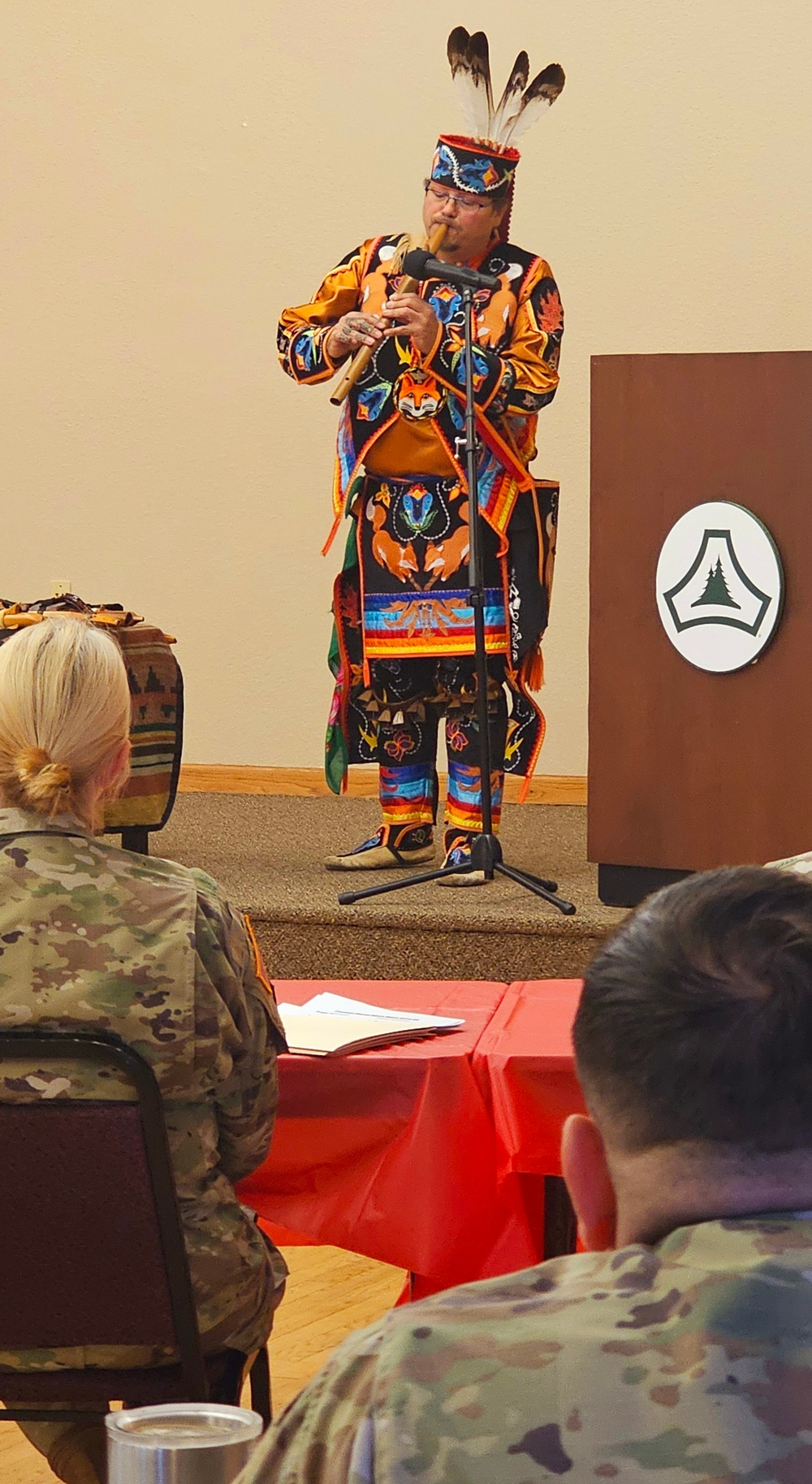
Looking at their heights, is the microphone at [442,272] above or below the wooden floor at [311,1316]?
above

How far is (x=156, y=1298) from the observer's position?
1.50 metres

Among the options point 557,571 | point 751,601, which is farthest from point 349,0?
point 751,601

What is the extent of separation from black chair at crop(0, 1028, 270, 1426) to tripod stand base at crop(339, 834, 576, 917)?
199 centimetres

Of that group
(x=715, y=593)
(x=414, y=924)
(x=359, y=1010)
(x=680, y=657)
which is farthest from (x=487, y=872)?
Answer: (x=359, y=1010)

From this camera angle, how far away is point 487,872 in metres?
3.71

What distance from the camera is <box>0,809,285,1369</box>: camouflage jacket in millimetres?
1499

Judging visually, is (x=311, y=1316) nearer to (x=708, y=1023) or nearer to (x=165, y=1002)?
(x=165, y=1002)

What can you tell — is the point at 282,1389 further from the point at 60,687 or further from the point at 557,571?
the point at 557,571

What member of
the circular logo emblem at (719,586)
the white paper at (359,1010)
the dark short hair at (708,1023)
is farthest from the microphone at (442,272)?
the dark short hair at (708,1023)

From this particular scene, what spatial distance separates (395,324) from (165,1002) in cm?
236

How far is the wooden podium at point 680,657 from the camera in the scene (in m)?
3.38

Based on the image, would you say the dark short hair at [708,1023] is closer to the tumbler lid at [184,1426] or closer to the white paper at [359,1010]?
the tumbler lid at [184,1426]

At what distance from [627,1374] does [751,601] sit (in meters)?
2.91

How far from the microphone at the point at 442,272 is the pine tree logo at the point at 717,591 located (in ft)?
2.30
